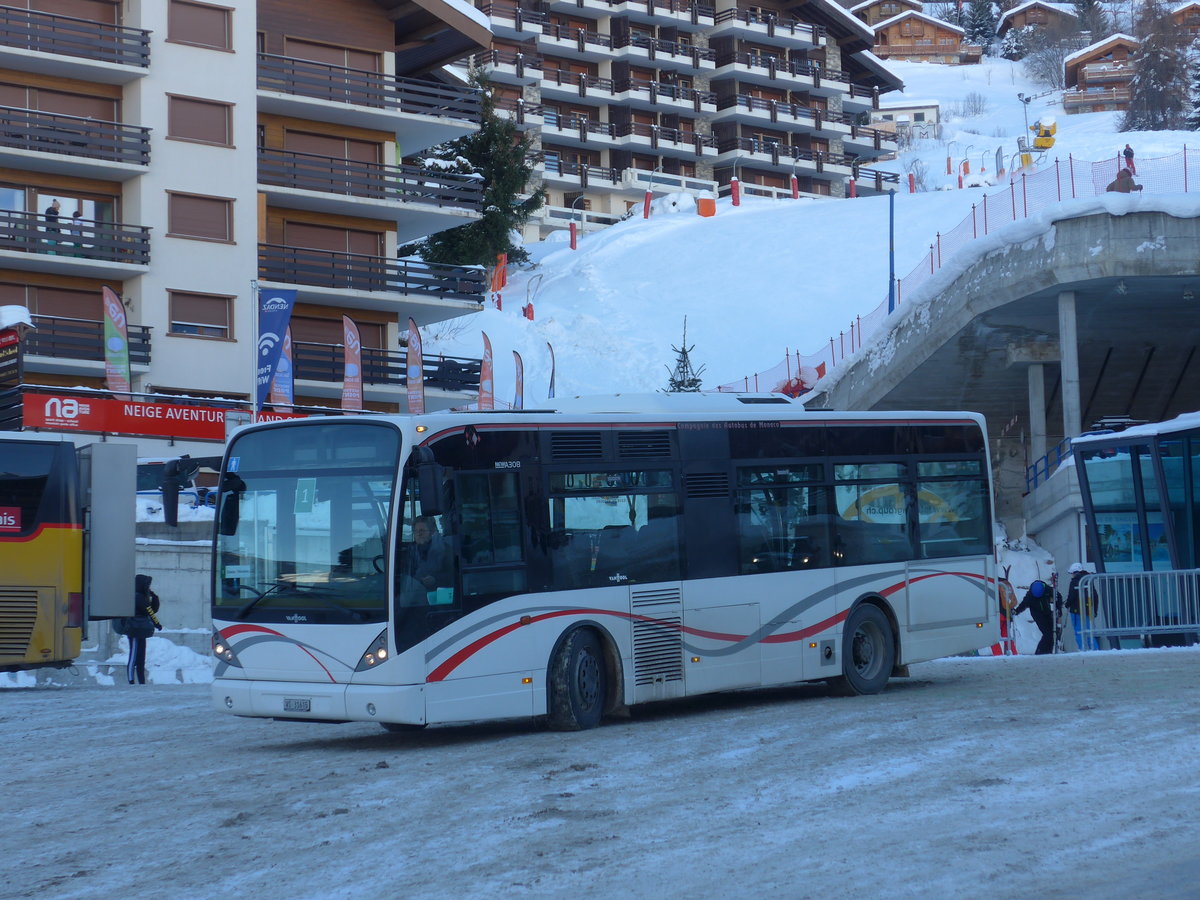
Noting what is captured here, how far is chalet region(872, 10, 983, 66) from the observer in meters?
178

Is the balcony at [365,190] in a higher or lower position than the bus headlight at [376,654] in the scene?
higher

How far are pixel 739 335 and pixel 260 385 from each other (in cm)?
2997

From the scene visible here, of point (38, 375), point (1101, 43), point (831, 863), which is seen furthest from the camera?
point (1101, 43)

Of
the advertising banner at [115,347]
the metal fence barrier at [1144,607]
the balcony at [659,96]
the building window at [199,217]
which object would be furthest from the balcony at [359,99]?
the balcony at [659,96]

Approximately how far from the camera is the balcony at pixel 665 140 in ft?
307

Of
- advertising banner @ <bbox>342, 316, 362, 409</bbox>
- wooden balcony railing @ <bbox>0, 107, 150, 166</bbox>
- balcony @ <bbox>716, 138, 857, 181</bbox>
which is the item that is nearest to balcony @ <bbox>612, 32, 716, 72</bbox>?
balcony @ <bbox>716, 138, 857, 181</bbox>

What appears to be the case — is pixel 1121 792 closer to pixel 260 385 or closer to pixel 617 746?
pixel 617 746

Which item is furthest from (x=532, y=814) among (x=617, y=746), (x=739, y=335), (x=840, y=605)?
(x=739, y=335)

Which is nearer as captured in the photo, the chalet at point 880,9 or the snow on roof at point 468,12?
the snow on roof at point 468,12

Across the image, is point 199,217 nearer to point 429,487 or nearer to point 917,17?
point 429,487

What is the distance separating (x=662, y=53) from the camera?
93.5m

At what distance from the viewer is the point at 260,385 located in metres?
36.9

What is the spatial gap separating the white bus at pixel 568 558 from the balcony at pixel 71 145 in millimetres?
27401

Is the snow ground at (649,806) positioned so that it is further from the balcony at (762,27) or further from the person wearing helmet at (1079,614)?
the balcony at (762,27)
